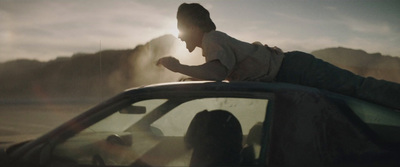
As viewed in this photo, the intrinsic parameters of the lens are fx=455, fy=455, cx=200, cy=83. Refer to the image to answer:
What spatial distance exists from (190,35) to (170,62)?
1.48ft

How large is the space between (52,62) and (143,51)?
45.6 ft

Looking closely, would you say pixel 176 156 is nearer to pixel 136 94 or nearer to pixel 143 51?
pixel 136 94

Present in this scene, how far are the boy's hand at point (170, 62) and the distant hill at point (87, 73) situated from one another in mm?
48082

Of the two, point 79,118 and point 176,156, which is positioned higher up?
point 79,118

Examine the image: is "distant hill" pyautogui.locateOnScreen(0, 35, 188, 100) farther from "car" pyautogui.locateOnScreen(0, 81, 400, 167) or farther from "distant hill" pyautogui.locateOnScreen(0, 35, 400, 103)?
"car" pyautogui.locateOnScreen(0, 81, 400, 167)

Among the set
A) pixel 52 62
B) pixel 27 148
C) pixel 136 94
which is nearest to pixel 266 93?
pixel 136 94

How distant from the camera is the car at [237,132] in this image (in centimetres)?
198

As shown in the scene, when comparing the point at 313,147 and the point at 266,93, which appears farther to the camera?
the point at 266,93

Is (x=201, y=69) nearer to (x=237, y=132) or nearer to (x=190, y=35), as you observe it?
(x=237, y=132)

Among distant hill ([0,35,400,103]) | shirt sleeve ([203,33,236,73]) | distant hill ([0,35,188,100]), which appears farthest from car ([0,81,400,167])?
distant hill ([0,35,188,100])

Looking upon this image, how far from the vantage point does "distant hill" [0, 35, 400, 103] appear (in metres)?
58.1

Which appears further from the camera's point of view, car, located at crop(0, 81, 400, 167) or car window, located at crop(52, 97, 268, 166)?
car window, located at crop(52, 97, 268, 166)

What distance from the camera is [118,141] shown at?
2.55 m

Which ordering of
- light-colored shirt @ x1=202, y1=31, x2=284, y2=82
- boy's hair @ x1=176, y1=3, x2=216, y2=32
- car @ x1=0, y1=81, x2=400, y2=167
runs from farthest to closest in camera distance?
boy's hair @ x1=176, y1=3, x2=216, y2=32, light-colored shirt @ x1=202, y1=31, x2=284, y2=82, car @ x1=0, y1=81, x2=400, y2=167
